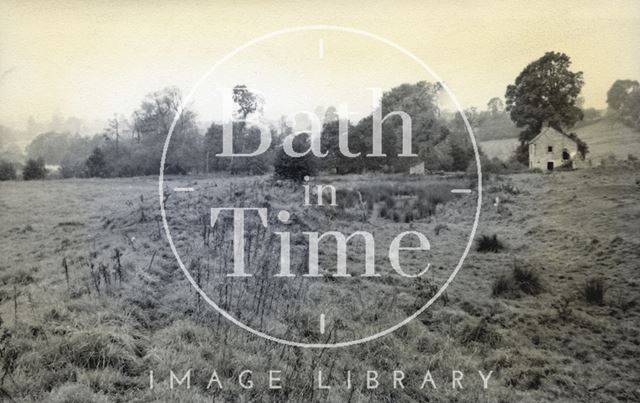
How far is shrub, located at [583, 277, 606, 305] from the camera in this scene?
17.7 feet

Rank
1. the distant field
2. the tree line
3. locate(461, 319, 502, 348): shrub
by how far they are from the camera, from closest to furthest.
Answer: locate(461, 319, 502, 348): shrub → the tree line → the distant field

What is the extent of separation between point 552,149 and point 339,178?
3605 mm

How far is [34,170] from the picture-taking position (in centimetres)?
739

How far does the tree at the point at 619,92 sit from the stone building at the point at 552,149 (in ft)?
2.52

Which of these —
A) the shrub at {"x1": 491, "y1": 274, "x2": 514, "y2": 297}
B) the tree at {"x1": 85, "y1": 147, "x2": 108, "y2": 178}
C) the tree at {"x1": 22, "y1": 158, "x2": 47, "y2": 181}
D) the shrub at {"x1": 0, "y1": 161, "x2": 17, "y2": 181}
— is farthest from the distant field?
the shrub at {"x1": 0, "y1": 161, "x2": 17, "y2": 181}

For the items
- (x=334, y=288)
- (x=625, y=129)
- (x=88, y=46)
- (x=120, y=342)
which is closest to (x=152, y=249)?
(x=120, y=342)

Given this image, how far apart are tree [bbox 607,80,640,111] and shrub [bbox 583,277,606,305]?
9.35ft

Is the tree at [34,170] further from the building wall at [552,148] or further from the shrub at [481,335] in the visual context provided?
the building wall at [552,148]

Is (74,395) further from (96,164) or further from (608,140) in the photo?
(608,140)

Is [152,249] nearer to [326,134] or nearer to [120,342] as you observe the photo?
[120,342]

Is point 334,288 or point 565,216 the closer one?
point 334,288

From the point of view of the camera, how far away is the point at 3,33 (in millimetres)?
6301

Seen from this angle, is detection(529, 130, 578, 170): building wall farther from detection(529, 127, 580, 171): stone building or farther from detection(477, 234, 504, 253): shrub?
detection(477, 234, 504, 253): shrub

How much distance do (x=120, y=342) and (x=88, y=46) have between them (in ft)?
15.4
